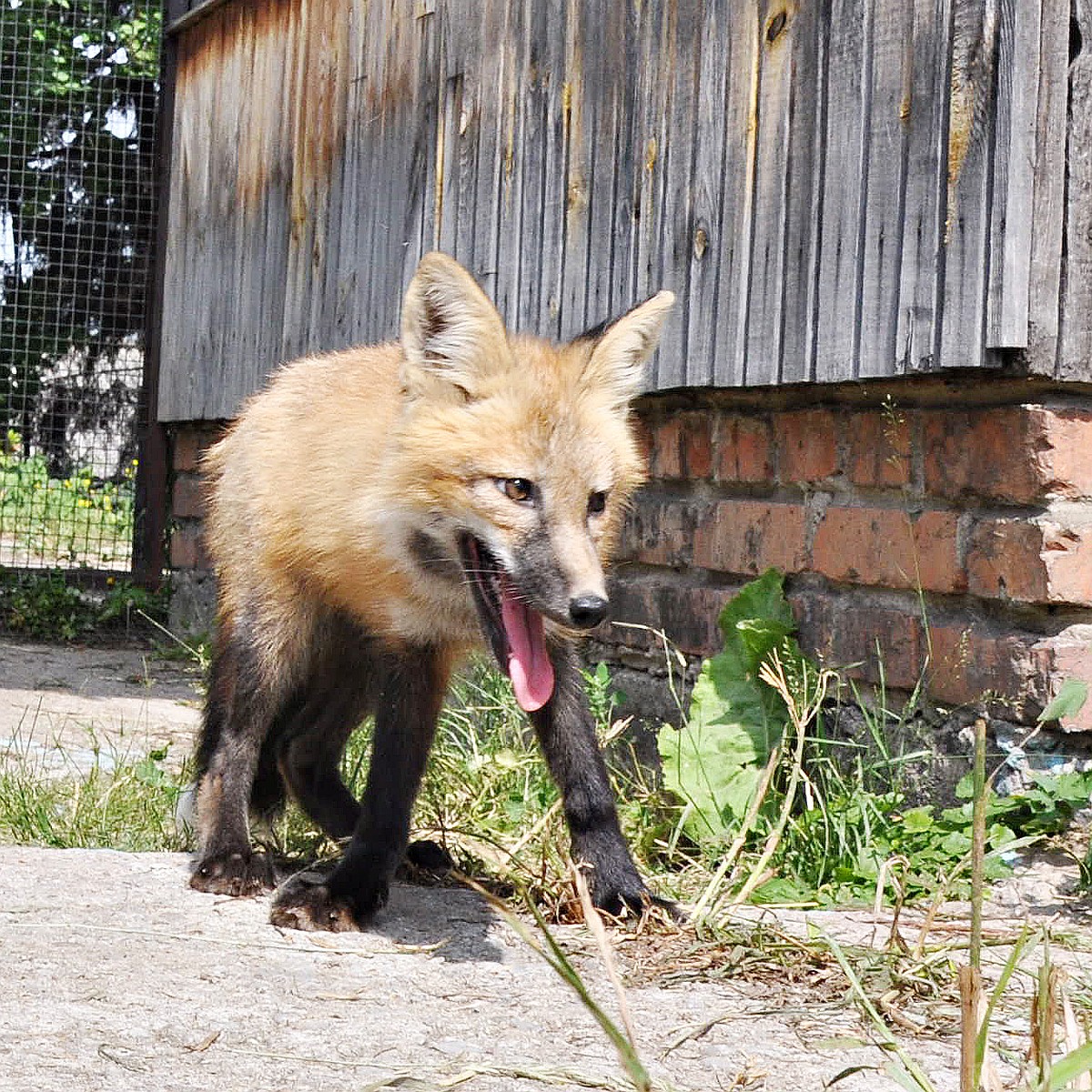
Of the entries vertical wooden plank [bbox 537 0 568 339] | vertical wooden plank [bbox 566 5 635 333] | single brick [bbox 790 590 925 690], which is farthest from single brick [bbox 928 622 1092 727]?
vertical wooden plank [bbox 537 0 568 339]

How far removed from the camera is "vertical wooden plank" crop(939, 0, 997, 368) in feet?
12.6

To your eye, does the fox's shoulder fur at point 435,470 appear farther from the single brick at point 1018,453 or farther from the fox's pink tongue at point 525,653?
the single brick at point 1018,453

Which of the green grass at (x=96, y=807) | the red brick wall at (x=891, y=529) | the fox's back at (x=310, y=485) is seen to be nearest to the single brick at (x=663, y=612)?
the red brick wall at (x=891, y=529)

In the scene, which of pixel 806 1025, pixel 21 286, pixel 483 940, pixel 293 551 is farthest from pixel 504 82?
pixel 21 286

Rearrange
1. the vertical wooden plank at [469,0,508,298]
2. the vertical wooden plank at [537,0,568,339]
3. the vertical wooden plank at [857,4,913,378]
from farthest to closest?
the vertical wooden plank at [469,0,508,298] → the vertical wooden plank at [537,0,568,339] → the vertical wooden plank at [857,4,913,378]

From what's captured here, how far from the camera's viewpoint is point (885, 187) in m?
4.20

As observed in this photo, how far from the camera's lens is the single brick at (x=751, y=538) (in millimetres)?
4797

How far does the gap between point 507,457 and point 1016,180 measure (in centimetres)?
151

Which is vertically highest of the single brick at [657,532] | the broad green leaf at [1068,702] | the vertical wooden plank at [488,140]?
the vertical wooden plank at [488,140]

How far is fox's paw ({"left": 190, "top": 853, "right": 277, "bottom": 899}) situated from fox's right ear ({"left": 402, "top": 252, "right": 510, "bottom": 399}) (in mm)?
1302

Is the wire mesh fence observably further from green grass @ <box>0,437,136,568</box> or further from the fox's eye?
the fox's eye

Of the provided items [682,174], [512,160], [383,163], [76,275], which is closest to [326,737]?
[682,174]

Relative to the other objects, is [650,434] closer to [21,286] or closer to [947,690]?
[947,690]

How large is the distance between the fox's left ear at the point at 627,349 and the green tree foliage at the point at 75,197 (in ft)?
22.6
